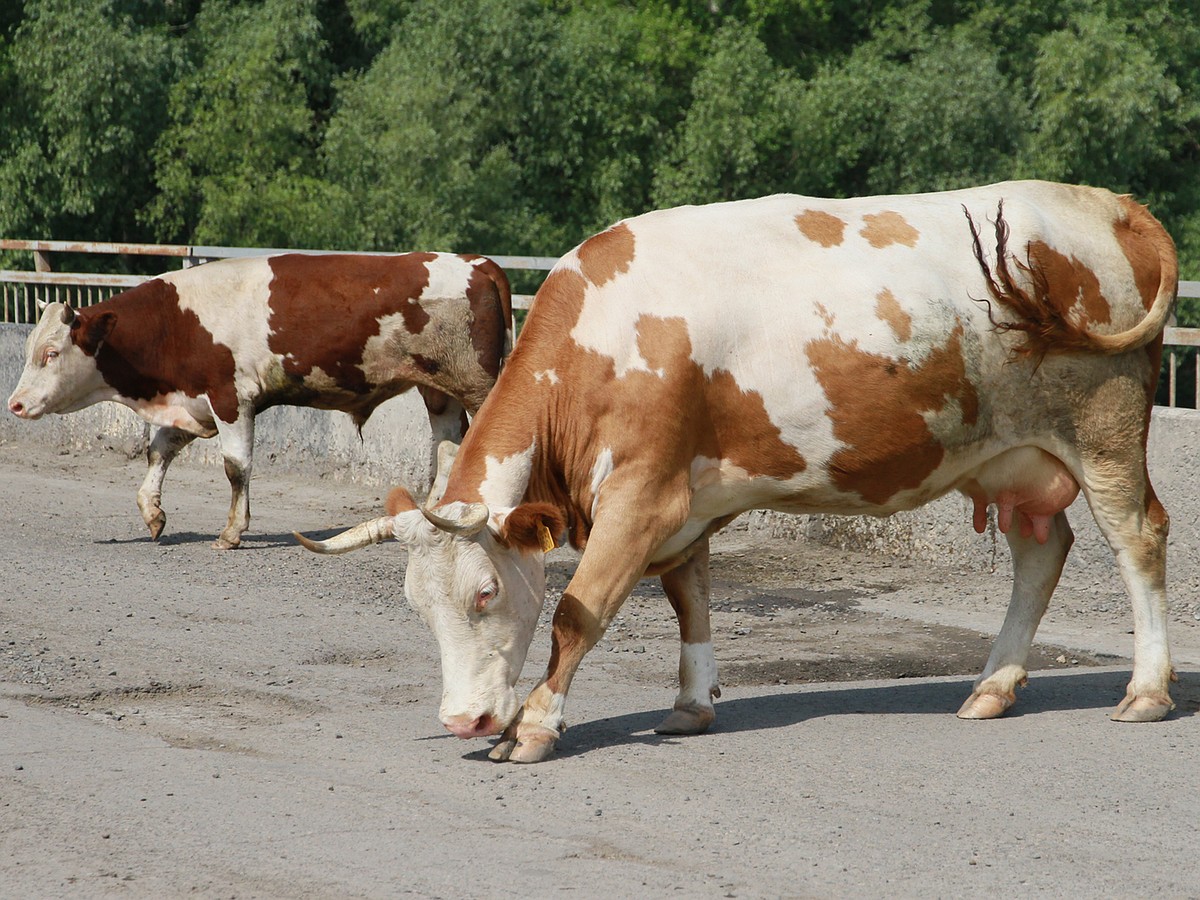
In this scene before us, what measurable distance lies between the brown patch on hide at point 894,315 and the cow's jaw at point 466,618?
166 cm

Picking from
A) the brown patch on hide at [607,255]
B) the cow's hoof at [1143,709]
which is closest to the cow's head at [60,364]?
the brown patch on hide at [607,255]

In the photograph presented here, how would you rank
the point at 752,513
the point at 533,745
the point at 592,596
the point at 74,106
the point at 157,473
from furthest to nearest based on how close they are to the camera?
the point at 74,106 → the point at 157,473 → the point at 752,513 → the point at 592,596 → the point at 533,745

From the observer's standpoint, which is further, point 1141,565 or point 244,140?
point 244,140

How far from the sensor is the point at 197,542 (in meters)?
11.2

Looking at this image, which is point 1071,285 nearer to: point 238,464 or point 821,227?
point 821,227

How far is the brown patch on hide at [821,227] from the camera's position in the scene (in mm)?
6133

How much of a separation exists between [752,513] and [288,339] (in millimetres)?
3470

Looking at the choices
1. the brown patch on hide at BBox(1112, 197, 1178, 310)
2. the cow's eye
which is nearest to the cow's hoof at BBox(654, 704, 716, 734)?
the cow's eye

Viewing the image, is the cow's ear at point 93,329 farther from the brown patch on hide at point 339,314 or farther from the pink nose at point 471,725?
the pink nose at point 471,725

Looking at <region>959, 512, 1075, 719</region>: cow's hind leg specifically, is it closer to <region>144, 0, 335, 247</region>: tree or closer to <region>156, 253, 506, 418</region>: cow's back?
<region>156, 253, 506, 418</region>: cow's back

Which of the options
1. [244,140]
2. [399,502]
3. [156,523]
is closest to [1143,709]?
[399,502]

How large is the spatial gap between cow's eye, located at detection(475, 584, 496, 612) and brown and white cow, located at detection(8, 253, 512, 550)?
6.18 meters

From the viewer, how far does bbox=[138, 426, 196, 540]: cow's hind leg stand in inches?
443

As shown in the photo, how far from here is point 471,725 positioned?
5387 millimetres
